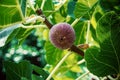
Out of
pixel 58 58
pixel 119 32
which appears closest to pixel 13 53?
pixel 58 58

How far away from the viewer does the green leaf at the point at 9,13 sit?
3.68ft

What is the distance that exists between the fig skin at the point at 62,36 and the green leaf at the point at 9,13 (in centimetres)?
15

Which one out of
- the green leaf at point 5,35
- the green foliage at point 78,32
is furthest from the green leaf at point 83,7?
the green leaf at point 5,35

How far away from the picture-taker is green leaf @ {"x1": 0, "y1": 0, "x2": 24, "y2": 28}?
1123 millimetres

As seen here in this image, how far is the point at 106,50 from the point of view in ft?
3.19

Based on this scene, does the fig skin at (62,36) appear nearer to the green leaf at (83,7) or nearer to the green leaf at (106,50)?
the green leaf at (106,50)

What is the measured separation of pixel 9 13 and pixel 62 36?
0.24 meters

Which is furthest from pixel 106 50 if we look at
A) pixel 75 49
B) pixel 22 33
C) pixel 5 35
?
pixel 22 33

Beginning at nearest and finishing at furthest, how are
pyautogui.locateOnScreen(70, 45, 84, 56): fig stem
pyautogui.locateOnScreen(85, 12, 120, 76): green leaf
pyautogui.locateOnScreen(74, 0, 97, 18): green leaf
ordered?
pyautogui.locateOnScreen(85, 12, 120, 76): green leaf, pyautogui.locateOnScreen(70, 45, 84, 56): fig stem, pyautogui.locateOnScreen(74, 0, 97, 18): green leaf

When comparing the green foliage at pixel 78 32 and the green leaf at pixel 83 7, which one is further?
the green leaf at pixel 83 7

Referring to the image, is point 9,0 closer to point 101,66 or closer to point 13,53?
point 101,66

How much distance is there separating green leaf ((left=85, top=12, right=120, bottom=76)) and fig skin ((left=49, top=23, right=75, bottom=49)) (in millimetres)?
59

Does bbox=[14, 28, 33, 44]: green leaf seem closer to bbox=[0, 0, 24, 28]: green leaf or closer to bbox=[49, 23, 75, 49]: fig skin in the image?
bbox=[0, 0, 24, 28]: green leaf

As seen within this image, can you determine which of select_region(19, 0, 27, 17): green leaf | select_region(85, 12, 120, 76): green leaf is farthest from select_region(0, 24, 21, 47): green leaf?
select_region(85, 12, 120, 76): green leaf
